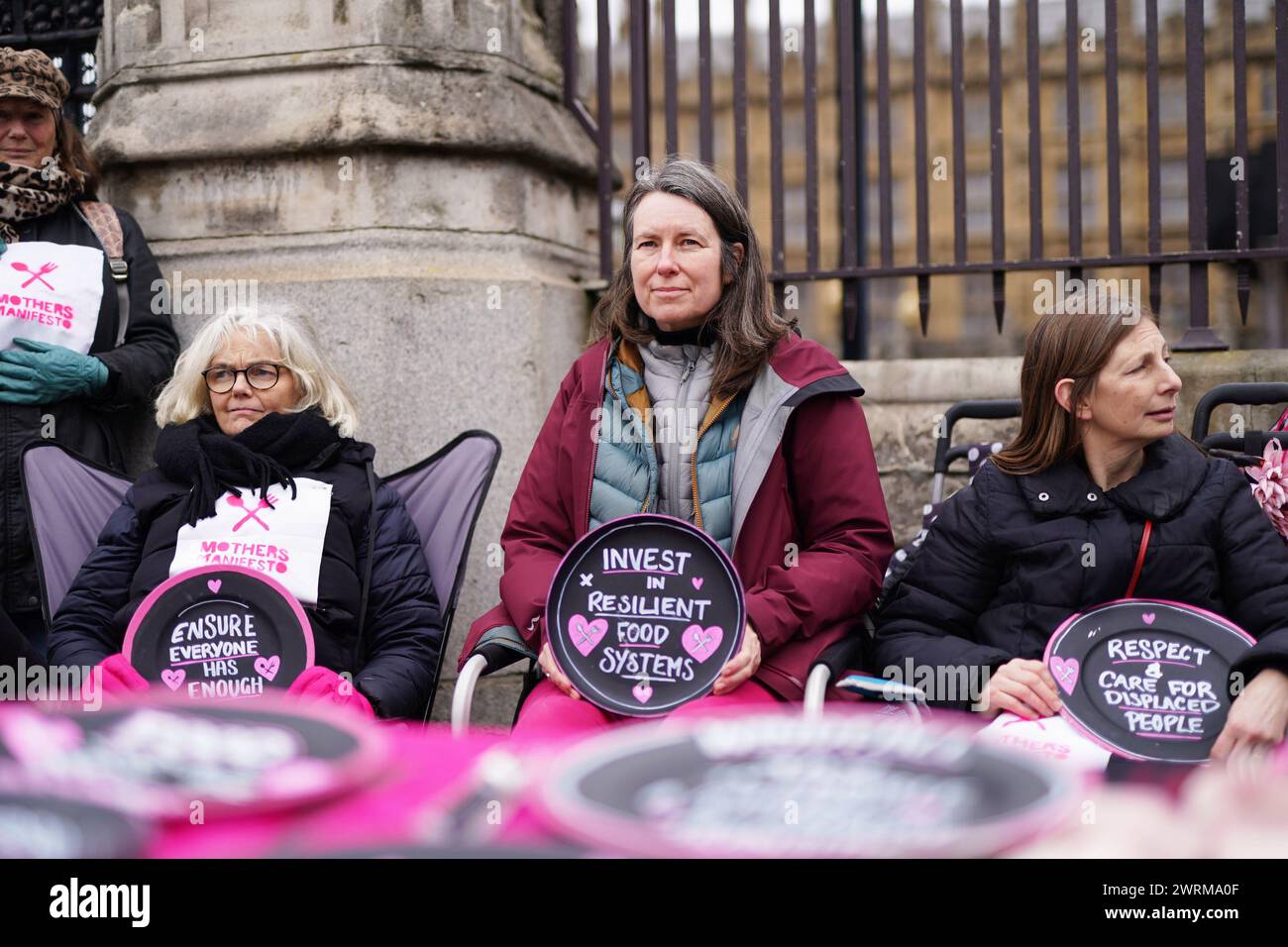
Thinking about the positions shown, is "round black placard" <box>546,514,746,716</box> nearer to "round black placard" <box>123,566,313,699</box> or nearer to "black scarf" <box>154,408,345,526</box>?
"round black placard" <box>123,566,313,699</box>

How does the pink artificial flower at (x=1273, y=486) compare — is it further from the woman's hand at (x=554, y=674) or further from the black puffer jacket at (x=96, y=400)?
the black puffer jacket at (x=96, y=400)

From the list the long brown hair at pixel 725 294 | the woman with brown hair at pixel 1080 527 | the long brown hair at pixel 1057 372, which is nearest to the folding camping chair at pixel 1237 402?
the woman with brown hair at pixel 1080 527

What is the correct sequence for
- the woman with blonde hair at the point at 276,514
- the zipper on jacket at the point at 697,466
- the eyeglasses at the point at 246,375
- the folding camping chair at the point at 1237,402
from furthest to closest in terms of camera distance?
the eyeglasses at the point at 246,375
the folding camping chair at the point at 1237,402
the woman with blonde hair at the point at 276,514
the zipper on jacket at the point at 697,466

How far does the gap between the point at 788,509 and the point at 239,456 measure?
A: 1529mm

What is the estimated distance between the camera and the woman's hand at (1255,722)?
2492mm

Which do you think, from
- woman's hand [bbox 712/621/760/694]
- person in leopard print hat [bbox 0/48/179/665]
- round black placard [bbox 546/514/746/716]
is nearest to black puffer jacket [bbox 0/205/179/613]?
person in leopard print hat [bbox 0/48/179/665]

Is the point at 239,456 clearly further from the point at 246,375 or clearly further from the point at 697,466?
the point at 697,466

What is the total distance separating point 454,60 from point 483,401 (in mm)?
1292

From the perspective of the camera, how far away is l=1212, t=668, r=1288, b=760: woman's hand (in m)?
2.49

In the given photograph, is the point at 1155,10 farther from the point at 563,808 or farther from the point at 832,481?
the point at 563,808

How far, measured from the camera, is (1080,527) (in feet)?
10.0

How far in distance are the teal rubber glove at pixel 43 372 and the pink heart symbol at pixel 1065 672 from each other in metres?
3.11

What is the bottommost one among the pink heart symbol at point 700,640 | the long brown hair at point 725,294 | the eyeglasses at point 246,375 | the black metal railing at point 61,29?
the pink heart symbol at point 700,640

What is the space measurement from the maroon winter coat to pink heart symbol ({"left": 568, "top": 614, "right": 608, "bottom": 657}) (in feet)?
1.34
